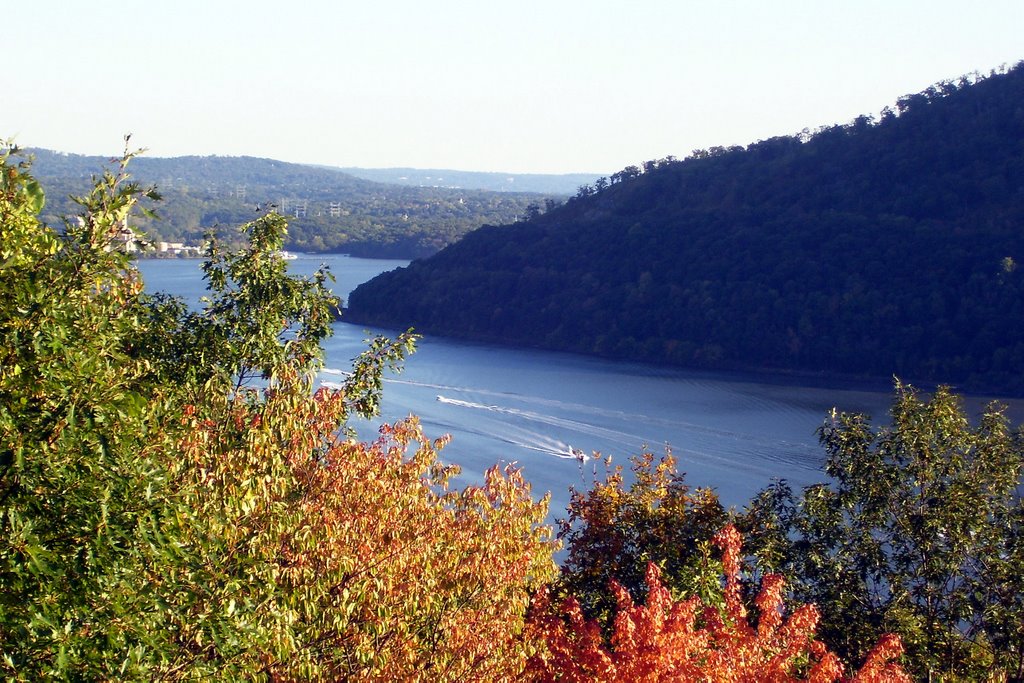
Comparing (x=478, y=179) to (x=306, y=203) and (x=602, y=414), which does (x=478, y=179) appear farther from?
(x=602, y=414)

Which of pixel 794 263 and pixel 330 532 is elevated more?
pixel 794 263

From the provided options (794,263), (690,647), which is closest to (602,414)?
(794,263)

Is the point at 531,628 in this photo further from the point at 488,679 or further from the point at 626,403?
the point at 626,403

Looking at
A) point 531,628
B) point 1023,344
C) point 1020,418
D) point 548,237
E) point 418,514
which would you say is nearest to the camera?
point 418,514

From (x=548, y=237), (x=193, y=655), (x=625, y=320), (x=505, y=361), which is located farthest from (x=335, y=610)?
(x=548, y=237)

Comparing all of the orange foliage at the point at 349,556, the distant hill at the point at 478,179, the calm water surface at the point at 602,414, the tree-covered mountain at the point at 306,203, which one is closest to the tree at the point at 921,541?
the orange foliage at the point at 349,556

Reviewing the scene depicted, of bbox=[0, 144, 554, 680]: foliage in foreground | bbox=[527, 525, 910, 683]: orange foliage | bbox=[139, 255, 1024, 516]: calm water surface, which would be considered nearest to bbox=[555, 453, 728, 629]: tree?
bbox=[0, 144, 554, 680]: foliage in foreground

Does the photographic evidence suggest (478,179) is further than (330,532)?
Yes
